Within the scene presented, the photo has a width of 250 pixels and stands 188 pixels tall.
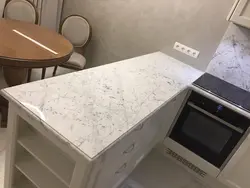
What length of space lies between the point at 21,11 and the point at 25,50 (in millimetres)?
1134

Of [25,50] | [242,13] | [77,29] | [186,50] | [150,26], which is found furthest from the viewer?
[77,29]

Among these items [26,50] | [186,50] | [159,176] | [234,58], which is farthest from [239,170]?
[26,50]

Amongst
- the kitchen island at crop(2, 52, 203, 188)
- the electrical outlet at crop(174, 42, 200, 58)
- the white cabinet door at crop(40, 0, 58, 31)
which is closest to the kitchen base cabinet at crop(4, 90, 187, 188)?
the kitchen island at crop(2, 52, 203, 188)

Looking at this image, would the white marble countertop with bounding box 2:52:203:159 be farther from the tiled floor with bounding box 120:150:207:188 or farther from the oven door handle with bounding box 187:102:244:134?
the tiled floor with bounding box 120:150:207:188

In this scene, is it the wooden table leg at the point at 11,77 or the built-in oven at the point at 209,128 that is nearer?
the built-in oven at the point at 209,128

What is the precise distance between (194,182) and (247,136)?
2.33 feet

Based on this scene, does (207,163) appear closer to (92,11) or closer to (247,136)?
(247,136)

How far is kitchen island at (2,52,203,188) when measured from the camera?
1053 mm

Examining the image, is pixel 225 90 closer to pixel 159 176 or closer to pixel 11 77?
pixel 159 176

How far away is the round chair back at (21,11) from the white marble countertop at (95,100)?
1614mm

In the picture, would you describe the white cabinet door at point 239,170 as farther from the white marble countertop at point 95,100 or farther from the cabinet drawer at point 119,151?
the cabinet drawer at point 119,151

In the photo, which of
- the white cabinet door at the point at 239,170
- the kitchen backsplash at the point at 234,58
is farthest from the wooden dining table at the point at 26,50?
the white cabinet door at the point at 239,170

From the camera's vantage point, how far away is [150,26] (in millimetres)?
2598

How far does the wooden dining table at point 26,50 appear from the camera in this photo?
184cm
